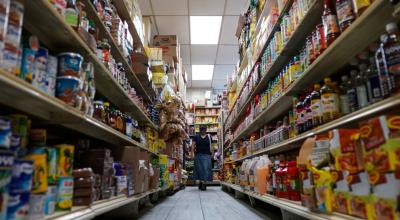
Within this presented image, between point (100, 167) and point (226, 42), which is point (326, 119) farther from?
point (226, 42)

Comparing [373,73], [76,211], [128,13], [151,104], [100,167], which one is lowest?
[76,211]

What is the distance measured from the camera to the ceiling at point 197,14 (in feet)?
19.7

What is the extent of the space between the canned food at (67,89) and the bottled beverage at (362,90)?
1.42 metres

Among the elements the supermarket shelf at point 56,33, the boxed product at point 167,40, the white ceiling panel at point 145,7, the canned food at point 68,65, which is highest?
the white ceiling panel at point 145,7

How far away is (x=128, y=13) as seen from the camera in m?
3.36

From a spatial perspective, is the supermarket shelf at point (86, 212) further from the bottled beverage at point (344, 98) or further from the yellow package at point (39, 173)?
the bottled beverage at point (344, 98)

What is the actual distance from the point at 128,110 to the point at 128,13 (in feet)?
3.74

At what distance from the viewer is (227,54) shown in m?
8.67

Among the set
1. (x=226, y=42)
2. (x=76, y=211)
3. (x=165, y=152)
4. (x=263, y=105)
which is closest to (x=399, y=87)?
(x=76, y=211)

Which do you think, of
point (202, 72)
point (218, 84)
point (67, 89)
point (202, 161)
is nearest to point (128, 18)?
point (67, 89)

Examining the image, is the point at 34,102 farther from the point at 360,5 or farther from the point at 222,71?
the point at 222,71

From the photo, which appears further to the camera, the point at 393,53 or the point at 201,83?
the point at 201,83

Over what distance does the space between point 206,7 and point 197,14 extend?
1.16 ft

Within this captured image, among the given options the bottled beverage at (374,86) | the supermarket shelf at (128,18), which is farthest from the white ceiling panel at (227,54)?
the bottled beverage at (374,86)
